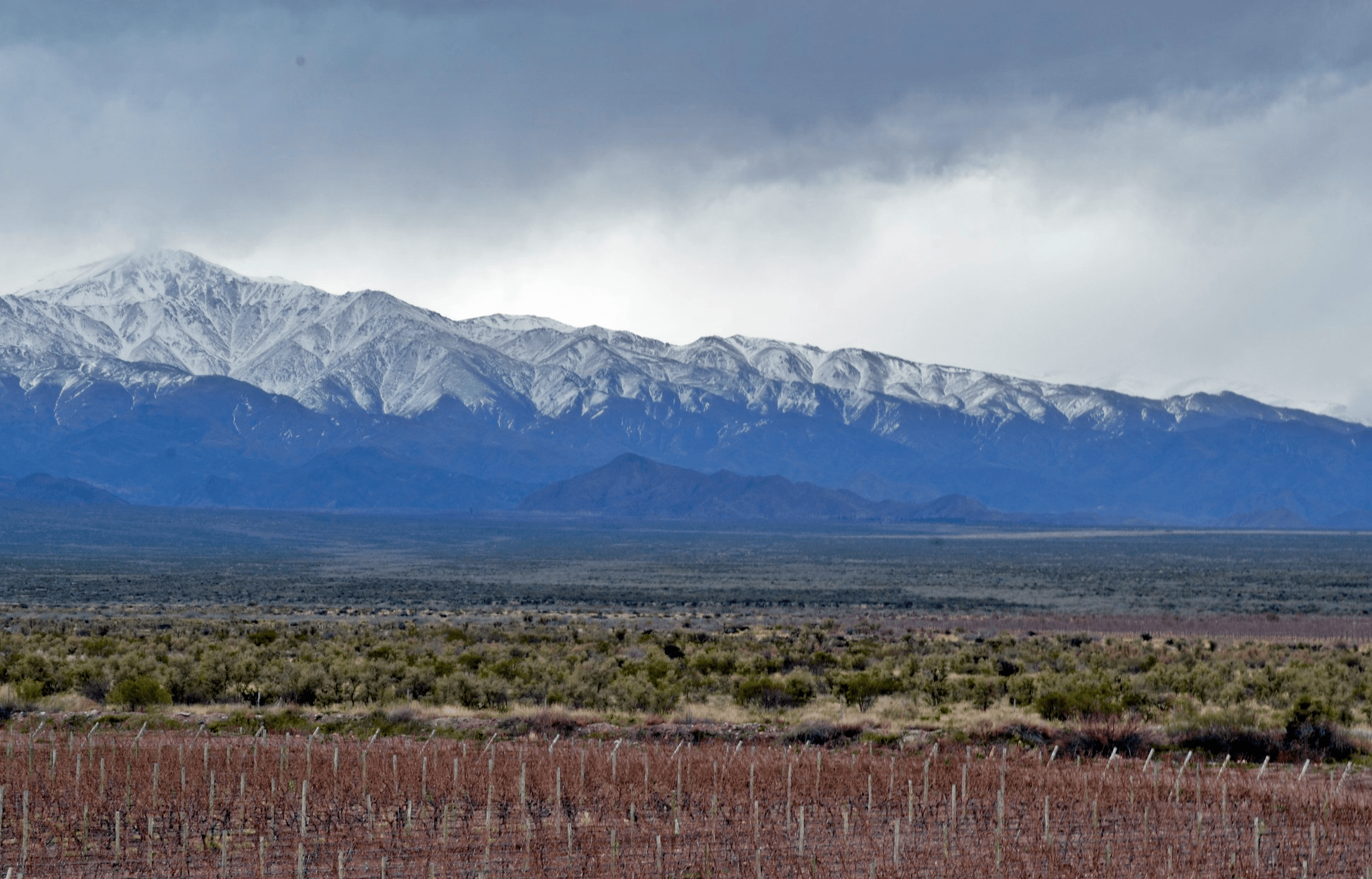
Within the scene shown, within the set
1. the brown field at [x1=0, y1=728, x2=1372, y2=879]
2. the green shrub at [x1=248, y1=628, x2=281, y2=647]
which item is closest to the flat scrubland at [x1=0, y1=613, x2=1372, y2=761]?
the green shrub at [x1=248, y1=628, x2=281, y2=647]

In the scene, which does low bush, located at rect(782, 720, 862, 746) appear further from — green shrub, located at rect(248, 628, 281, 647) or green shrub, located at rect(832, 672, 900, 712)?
green shrub, located at rect(248, 628, 281, 647)

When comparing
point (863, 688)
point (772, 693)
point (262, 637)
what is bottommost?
point (262, 637)

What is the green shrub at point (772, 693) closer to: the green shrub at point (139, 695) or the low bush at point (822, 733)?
the low bush at point (822, 733)

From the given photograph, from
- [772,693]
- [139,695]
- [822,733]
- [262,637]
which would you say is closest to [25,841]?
[139,695]

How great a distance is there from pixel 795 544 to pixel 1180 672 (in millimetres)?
145158

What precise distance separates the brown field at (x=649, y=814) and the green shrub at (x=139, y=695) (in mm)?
5782

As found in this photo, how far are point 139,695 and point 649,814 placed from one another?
1421 centimetres

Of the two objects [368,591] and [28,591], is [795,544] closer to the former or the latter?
[368,591]

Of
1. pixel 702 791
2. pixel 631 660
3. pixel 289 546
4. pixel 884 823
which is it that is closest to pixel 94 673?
pixel 631 660

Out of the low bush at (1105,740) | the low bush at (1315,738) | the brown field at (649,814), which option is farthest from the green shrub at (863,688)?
the low bush at (1315,738)

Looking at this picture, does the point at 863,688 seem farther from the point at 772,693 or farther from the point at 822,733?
the point at 822,733

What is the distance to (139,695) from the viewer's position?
26.6 meters

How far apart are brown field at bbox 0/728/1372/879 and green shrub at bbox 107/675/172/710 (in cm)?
578

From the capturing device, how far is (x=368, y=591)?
84.4m
